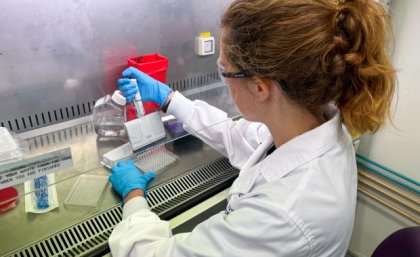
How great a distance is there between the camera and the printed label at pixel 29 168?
0.77m

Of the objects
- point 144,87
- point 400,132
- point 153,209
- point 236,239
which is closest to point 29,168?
point 153,209

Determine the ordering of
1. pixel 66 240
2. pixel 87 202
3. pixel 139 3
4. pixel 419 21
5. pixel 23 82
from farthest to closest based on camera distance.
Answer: pixel 419 21, pixel 139 3, pixel 23 82, pixel 87 202, pixel 66 240

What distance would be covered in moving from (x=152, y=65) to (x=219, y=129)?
412 millimetres

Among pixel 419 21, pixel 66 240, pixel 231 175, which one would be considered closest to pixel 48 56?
pixel 66 240

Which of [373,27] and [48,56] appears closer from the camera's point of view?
[373,27]

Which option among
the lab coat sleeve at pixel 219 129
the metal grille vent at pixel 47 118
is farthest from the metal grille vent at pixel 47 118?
the lab coat sleeve at pixel 219 129

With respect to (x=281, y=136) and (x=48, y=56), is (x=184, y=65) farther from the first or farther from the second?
(x=281, y=136)

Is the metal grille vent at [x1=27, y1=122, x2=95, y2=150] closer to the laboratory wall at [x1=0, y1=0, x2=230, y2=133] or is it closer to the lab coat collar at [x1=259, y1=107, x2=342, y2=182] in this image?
the laboratory wall at [x1=0, y1=0, x2=230, y2=133]

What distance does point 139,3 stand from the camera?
4.39 ft

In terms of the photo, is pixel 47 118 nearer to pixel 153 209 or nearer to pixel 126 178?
pixel 126 178

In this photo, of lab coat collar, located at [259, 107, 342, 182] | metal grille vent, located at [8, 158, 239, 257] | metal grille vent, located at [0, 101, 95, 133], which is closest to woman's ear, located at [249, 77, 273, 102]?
lab coat collar, located at [259, 107, 342, 182]

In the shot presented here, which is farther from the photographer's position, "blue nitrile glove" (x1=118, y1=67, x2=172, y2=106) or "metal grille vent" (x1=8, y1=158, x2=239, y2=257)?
"blue nitrile glove" (x1=118, y1=67, x2=172, y2=106)

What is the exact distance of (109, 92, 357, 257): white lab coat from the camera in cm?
74

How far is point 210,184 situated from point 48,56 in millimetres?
769
